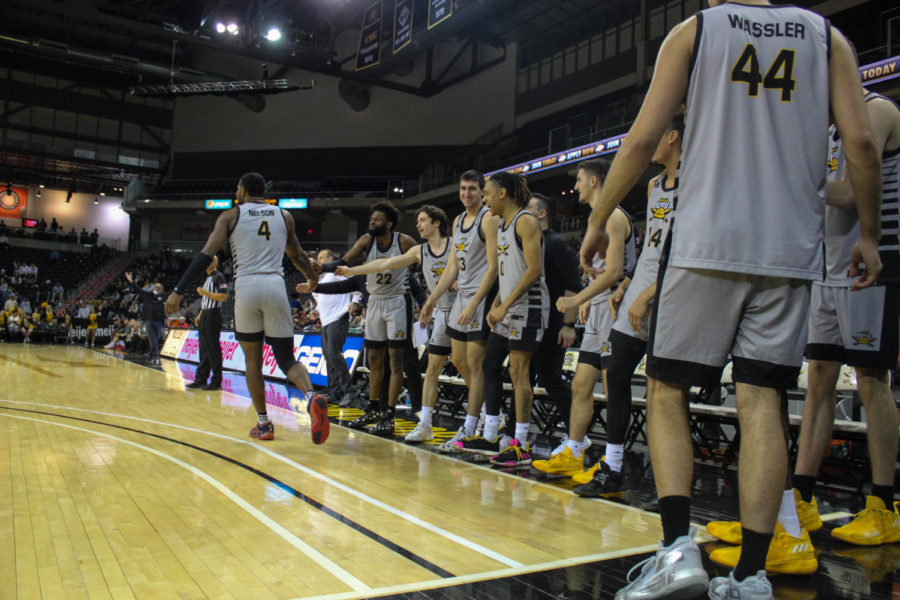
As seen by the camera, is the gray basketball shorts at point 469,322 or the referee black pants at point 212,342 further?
the referee black pants at point 212,342

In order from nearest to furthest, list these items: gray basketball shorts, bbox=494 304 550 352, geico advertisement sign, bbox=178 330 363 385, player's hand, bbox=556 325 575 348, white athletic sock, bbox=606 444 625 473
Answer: white athletic sock, bbox=606 444 625 473 < gray basketball shorts, bbox=494 304 550 352 < player's hand, bbox=556 325 575 348 < geico advertisement sign, bbox=178 330 363 385

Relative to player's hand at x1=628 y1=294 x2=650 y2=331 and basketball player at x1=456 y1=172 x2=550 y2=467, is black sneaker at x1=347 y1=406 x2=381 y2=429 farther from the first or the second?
player's hand at x1=628 y1=294 x2=650 y2=331

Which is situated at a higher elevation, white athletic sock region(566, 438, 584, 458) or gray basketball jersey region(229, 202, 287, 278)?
gray basketball jersey region(229, 202, 287, 278)

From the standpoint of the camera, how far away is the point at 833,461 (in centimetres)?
433

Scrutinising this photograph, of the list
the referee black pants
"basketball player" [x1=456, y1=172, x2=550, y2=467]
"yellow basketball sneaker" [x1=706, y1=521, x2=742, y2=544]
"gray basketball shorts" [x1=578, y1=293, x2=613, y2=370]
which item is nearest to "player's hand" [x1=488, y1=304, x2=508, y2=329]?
"basketball player" [x1=456, y1=172, x2=550, y2=467]

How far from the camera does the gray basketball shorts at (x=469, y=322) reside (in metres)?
4.81

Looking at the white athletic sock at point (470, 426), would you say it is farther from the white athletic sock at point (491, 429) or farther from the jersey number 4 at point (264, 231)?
the jersey number 4 at point (264, 231)

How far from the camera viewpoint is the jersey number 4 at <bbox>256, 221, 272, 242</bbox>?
5.08m

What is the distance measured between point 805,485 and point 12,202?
44.1 m

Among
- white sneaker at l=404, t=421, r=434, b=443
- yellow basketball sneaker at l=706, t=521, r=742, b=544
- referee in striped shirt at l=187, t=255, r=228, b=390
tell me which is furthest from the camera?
referee in striped shirt at l=187, t=255, r=228, b=390

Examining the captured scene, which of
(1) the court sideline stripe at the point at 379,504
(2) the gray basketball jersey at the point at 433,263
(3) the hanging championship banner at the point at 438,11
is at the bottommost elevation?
(1) the court sideline stripe at the point at 379,504

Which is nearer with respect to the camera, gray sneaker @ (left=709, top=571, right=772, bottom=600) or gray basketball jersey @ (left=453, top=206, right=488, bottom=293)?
gray sneaker @ (left=709, top=571, right=772, bottom=600)

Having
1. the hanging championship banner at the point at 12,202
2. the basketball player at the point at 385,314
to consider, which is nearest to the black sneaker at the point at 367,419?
the basketball player at the point at 385,314

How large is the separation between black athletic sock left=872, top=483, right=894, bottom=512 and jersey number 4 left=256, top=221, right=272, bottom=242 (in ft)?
13.9
